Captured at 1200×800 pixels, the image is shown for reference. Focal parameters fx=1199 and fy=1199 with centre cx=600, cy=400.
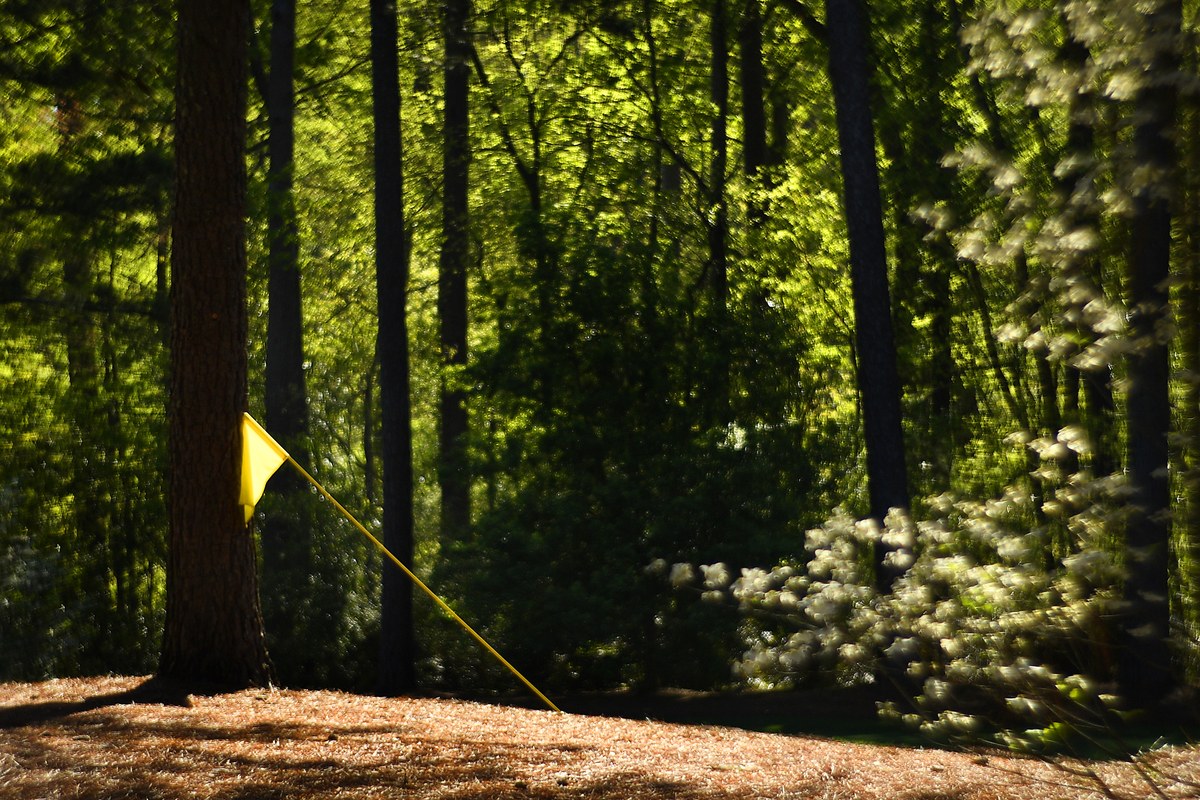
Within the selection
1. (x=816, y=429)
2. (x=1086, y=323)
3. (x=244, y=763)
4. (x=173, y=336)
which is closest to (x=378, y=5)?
(x=173, y=336)

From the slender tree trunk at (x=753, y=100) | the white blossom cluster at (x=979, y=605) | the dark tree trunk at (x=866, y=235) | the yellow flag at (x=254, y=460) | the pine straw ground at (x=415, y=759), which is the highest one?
the slender tree trunk at (x=753, y=100)

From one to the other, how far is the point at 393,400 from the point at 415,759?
6782 millimetres

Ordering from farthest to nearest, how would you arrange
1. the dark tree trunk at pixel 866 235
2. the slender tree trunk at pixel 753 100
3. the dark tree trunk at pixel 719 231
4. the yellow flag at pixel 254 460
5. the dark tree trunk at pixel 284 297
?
the slender tree trunk at pixel 753 100, the dark tree trunk at pixel 284 297, the dark tree trunk at pixel 719 231, the dark tree trunk at pixel 866 235, the yellow flag at pixel 254 460

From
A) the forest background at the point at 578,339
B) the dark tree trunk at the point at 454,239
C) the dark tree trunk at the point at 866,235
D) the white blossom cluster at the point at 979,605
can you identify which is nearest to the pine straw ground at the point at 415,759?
the forest background at the point at 578,339

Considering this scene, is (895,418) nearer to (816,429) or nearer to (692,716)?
(816,429)

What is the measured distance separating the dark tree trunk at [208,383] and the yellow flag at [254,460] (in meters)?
0.07

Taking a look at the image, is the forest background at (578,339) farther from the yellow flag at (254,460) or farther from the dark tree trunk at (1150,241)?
the dark tree trunk at (1150,241)

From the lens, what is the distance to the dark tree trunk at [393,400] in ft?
41.8

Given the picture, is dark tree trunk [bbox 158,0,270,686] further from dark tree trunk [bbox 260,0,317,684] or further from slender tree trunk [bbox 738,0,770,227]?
slender tree trunk [bbox 738,0,770,227]

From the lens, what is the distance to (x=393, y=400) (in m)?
12.8

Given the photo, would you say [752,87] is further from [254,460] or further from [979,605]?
[979,605]

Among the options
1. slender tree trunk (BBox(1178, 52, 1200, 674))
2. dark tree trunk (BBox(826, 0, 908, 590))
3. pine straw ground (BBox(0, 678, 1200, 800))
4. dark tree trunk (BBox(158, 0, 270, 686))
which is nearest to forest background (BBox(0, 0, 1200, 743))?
dark tree trunk (BBox(826, 0, 908, 590))

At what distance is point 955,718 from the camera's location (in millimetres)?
3568

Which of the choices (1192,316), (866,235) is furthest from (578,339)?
(1192,316)
